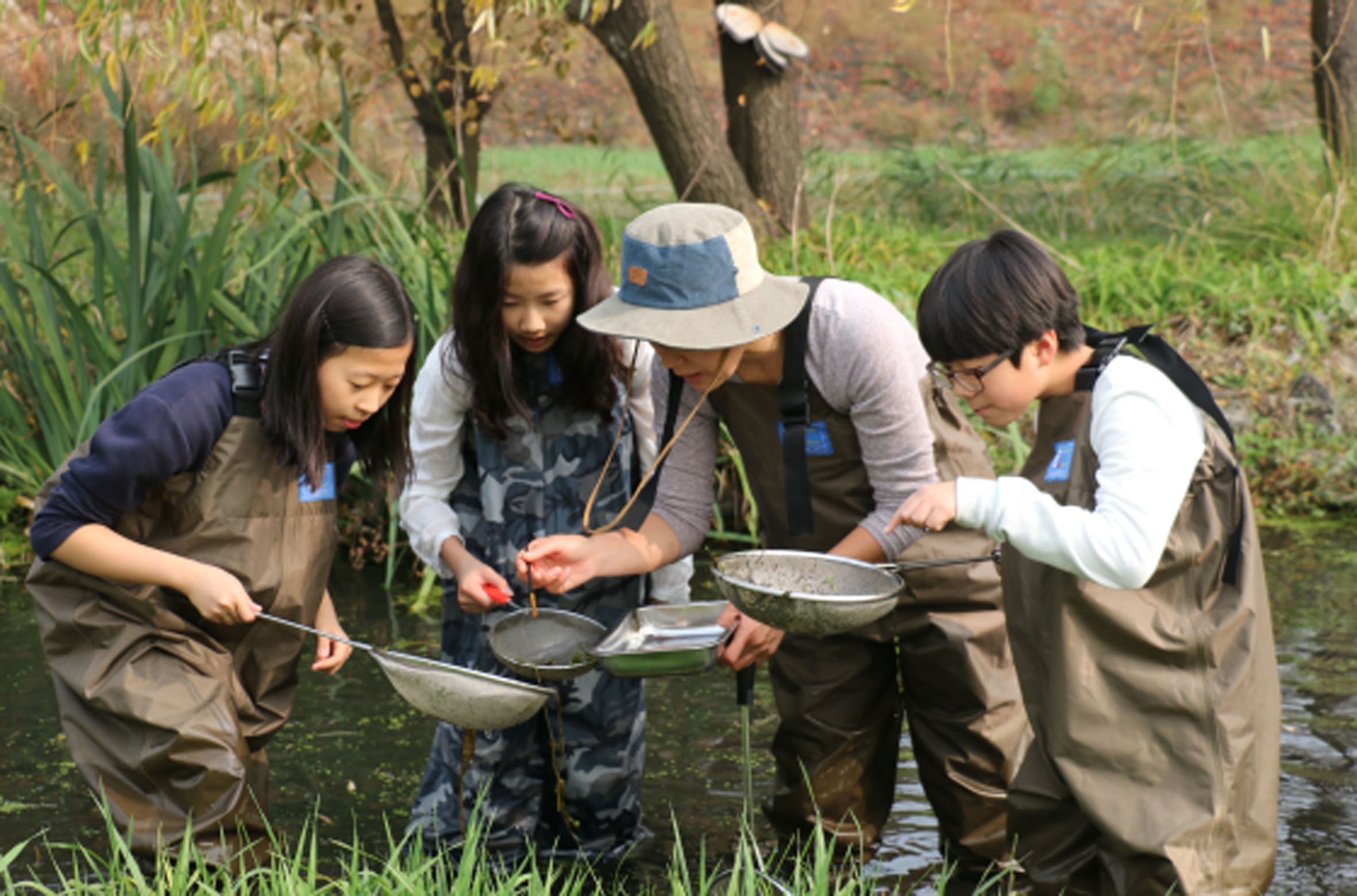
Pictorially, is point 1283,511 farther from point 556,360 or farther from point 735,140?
point 556,360

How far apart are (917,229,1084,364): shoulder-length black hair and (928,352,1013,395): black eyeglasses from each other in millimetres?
16

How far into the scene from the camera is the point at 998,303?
2.13 metres

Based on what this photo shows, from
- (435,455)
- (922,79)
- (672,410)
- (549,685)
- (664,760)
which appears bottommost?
(664,760)


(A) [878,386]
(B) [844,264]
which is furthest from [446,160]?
(A) [878,386]

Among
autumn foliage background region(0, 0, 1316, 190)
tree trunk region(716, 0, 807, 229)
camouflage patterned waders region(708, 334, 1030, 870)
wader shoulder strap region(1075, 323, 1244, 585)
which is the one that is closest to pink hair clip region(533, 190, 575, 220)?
camouflage patterned waders region(708, 334, 1030, 870)

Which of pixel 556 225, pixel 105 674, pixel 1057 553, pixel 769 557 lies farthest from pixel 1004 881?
pixel 105 674

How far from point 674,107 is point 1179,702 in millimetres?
5436

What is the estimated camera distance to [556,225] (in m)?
2.64

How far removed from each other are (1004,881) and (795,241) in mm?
3866

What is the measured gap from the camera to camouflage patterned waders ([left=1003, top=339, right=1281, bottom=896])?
2.08 metres

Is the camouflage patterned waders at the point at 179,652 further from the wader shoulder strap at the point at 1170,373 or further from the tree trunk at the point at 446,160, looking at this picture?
the tree trunk at the point at 446,160

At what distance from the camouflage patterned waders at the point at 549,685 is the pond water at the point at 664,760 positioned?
18 centimetres

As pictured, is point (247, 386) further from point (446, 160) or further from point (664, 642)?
point (446, 160)

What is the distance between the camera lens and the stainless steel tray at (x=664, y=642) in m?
2.47
